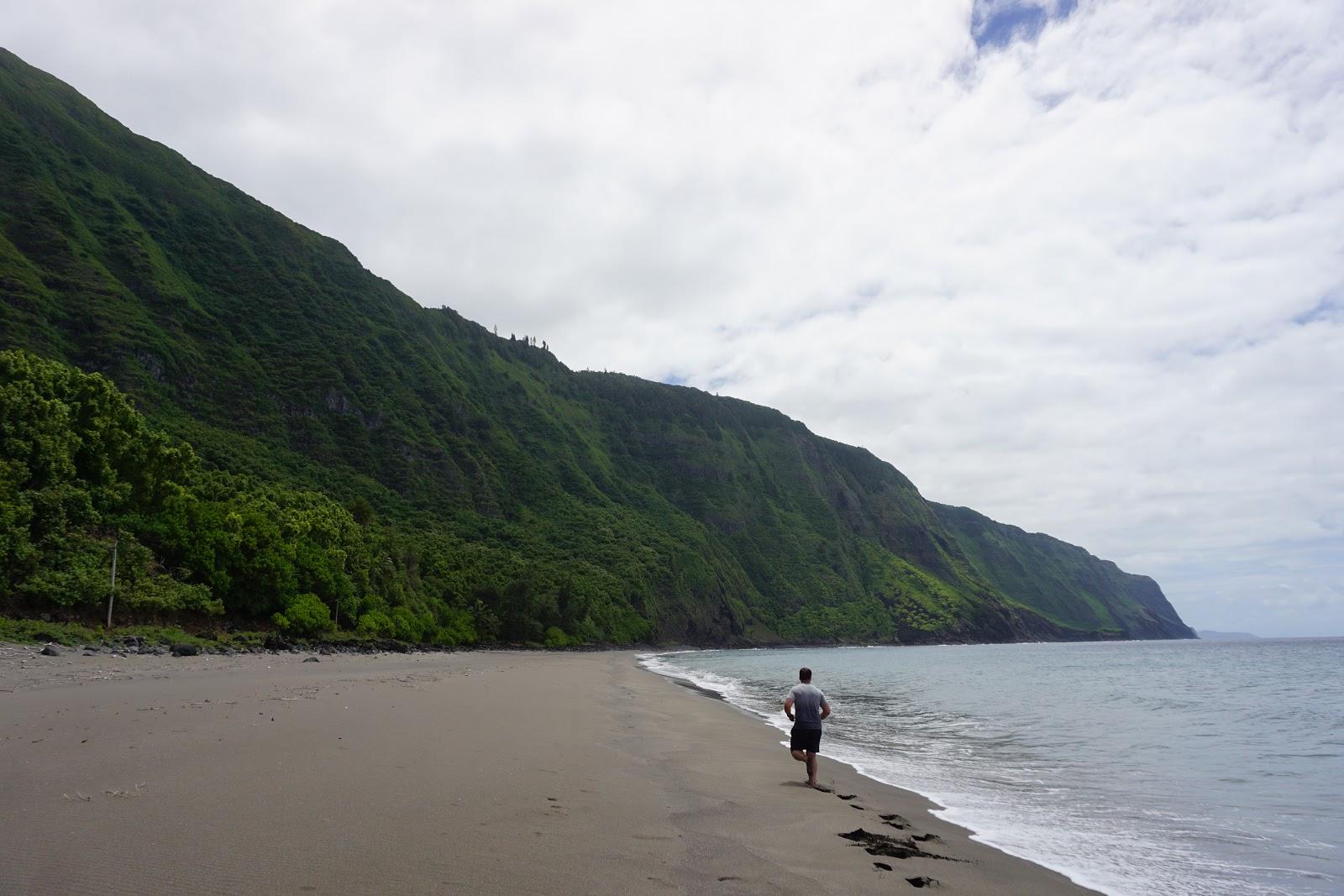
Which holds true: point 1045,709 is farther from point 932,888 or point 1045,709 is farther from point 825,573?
point 825,573

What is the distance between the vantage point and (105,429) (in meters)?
43.1

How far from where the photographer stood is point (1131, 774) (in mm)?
14430

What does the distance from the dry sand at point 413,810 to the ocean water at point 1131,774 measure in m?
1.39

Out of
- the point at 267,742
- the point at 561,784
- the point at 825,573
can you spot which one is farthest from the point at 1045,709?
the point at 825,573

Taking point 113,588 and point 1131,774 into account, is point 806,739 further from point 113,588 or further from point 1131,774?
point 113,588

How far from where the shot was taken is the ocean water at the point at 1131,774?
28.1 feet

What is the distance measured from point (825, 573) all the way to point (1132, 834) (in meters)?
188

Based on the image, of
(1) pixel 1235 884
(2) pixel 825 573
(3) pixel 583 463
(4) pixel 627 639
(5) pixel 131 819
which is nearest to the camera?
(5) pixel 131 819

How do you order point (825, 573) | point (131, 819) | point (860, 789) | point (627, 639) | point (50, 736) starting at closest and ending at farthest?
point (131, 819)
point (50, 736)
point (860, 789)
point (627, 639)
point (825, 573)

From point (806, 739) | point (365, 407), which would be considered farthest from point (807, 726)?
point (365, 407)

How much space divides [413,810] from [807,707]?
6611 mm

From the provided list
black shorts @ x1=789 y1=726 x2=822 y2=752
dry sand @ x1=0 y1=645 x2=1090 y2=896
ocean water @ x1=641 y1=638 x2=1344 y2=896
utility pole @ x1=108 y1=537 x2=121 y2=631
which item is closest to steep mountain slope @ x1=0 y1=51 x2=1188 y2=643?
utility pole @ x1=108 y1=537 x2=121 y2=631

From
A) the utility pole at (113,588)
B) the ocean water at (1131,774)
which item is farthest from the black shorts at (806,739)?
the utility pole at (113,588)

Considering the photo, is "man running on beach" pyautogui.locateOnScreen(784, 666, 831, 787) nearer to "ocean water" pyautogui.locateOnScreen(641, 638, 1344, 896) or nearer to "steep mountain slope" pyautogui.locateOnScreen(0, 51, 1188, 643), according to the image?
"ocean water" pyautogui.locateOnScreen(641, 638, 1344, 896)
